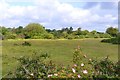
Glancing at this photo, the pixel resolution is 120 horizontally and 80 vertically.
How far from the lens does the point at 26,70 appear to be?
4.89 metres

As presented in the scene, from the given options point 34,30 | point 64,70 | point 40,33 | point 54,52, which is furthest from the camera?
point 34,30

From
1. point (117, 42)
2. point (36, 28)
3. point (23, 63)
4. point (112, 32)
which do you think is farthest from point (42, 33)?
point (23, 63)

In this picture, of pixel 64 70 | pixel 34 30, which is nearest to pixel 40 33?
pixel 34 30

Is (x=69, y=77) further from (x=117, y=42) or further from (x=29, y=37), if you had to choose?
(x=29, y=37)

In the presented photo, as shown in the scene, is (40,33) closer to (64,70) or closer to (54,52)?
(54,52)

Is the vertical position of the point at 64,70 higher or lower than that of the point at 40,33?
lower

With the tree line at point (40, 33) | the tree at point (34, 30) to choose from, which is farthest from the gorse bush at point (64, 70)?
the tree at point (34, 30)

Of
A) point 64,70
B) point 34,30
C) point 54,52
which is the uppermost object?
point 34,30

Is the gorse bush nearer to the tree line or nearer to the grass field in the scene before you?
the grass field

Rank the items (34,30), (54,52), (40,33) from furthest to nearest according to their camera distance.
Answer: (34,30) → (40,33) → (54,52)

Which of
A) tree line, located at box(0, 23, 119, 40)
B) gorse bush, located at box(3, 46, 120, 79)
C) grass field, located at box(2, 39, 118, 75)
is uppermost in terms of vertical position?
tree line, located at box(0, 23, 119, 40)

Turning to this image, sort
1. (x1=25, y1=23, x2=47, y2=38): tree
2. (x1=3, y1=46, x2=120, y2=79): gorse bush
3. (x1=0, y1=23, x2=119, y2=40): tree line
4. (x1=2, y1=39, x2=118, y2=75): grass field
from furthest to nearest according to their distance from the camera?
(x1=25, y1=23, x2=47, y2=38): tree
(x1=0, y1=23, x2=119, y2=40): tree line
(x1=2, y1=39, x2=118, y2=75): grass field
(x1=3, y1=46, x2=120, y2=79): gorse bush

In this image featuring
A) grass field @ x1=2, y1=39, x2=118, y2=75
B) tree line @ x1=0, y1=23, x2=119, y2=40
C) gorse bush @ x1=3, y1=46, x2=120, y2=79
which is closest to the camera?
gorse bush @ x1=3, y1=46, x2=120, y2=79

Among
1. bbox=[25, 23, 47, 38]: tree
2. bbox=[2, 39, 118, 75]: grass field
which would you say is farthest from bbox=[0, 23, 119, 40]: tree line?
bbox=[2, 39, 118, 75]: grass field
